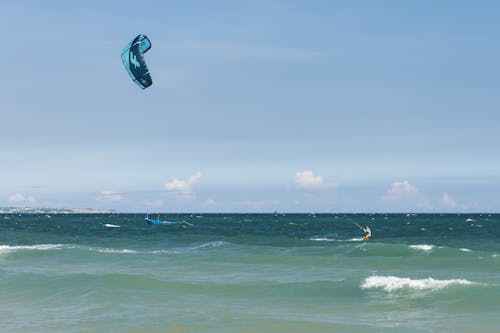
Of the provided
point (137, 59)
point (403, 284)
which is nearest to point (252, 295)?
point (403, 284)

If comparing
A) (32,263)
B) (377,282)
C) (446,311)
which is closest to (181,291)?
(377,282)

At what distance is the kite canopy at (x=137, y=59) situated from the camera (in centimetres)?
2919

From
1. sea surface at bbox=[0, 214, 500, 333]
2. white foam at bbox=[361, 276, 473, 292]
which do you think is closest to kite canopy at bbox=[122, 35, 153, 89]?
sea surface at bbox=[0, 214, 500, 333]

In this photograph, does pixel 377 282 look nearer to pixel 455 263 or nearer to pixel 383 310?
pixel 383 310

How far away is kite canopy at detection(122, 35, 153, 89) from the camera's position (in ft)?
95.8

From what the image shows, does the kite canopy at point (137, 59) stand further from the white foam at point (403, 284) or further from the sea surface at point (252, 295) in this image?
the white foam at point (403, 284)

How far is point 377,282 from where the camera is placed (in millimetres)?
27094

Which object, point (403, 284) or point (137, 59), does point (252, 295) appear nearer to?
point (403, 284)

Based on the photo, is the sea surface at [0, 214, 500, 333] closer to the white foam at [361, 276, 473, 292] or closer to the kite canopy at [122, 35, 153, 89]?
the white foam at [361, 276, 473, 292]

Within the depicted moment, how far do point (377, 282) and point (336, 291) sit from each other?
2.52 metres

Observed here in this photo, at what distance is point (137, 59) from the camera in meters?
29.9

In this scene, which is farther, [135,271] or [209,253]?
[209,253]

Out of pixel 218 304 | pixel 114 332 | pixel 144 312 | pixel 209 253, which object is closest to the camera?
pixel 114 332

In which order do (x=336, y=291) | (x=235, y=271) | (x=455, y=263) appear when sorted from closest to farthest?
(x=336, y=291) → (x=235, y=271) → (x=455, y=263)
